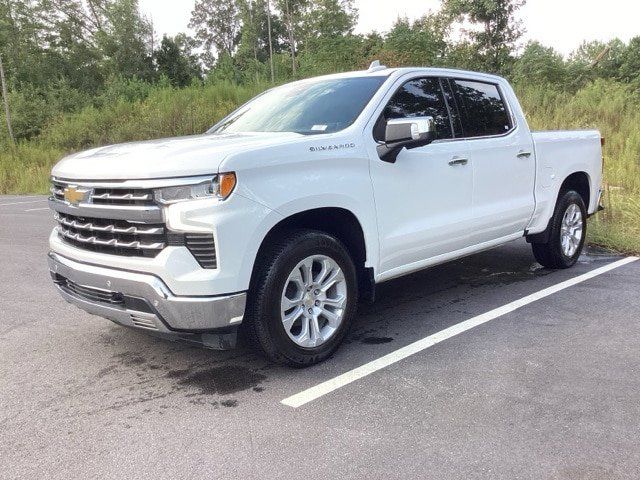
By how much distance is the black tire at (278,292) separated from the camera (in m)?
3.39

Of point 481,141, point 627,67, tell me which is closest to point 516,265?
point 481,141

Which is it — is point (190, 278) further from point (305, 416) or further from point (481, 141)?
point (481, 141)

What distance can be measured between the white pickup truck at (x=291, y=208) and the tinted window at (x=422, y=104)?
0.05 feet

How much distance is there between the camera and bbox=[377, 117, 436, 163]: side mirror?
3779 mm

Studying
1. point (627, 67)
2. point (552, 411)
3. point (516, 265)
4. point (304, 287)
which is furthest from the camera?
point (627, 67)

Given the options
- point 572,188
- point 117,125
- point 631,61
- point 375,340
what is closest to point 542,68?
point 631,61

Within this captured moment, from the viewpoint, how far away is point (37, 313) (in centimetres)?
507

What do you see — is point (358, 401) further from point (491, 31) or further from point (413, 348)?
point (491, 31)

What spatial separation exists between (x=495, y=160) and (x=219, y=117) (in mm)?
21024

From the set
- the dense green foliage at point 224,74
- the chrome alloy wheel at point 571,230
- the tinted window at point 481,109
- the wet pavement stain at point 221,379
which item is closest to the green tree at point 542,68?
the dense green foliage at point 224,74

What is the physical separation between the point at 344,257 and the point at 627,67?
33597 mm

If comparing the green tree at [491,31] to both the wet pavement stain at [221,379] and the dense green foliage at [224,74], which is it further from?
the wet pavement stain at [221,379]

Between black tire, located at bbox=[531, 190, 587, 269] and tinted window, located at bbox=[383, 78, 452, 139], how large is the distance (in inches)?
75.2

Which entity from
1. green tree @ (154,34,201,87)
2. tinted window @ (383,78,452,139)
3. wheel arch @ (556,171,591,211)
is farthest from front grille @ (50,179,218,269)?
green tree @ (154,34,201,87)
